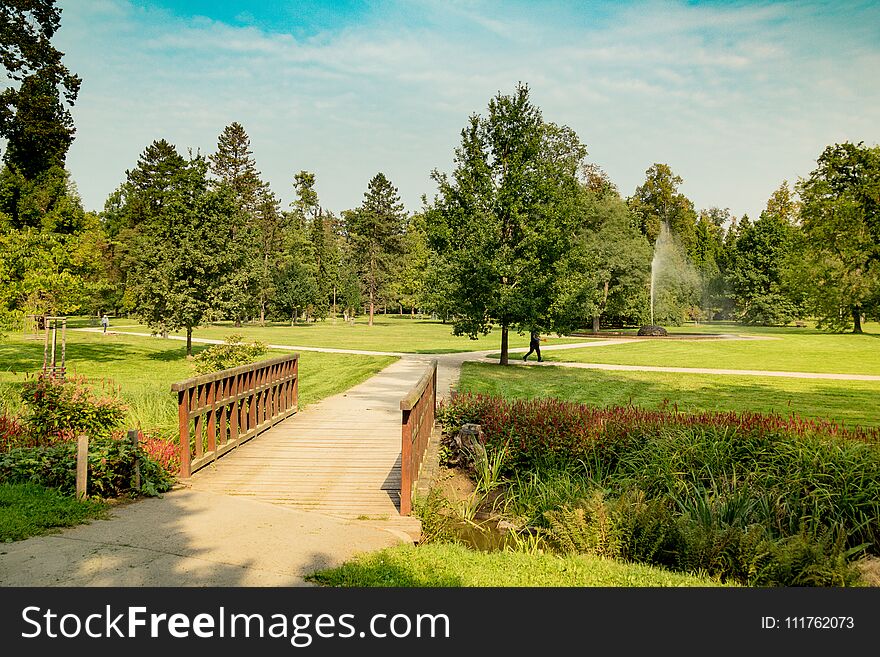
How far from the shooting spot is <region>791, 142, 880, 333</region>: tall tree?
28.0 metres

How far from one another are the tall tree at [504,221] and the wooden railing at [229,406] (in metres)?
9.08

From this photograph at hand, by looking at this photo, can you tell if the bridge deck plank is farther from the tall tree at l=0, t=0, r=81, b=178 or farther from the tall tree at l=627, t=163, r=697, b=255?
the tall tree at l=627, t=163, r=697, b=255

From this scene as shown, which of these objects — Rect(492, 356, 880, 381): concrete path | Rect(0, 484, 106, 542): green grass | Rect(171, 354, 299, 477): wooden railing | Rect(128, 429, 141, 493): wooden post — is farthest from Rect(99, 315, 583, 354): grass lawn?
Rect(0, 484, 106, 542): green grass

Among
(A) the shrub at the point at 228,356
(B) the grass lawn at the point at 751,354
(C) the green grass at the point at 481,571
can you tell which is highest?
(A) the shrub at the point at 228,356

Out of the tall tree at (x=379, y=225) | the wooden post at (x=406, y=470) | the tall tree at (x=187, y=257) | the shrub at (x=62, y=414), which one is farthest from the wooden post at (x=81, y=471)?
the tall tree at (x=379, y=225)

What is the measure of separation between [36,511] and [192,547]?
187cm

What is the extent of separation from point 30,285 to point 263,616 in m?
17.7

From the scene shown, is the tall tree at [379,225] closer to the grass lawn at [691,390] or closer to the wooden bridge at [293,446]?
the grass lawn at [691,390]

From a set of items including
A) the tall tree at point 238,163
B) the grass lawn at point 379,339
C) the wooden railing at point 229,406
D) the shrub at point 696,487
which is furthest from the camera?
the tall tree at point 238,163

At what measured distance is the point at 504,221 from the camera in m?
19.9

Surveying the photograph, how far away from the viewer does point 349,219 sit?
293ft

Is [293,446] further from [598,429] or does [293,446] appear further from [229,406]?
[598,429]

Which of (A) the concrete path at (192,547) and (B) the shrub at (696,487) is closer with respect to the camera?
(A) the concrete path at (192,547)

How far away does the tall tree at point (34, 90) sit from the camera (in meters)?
21.5
